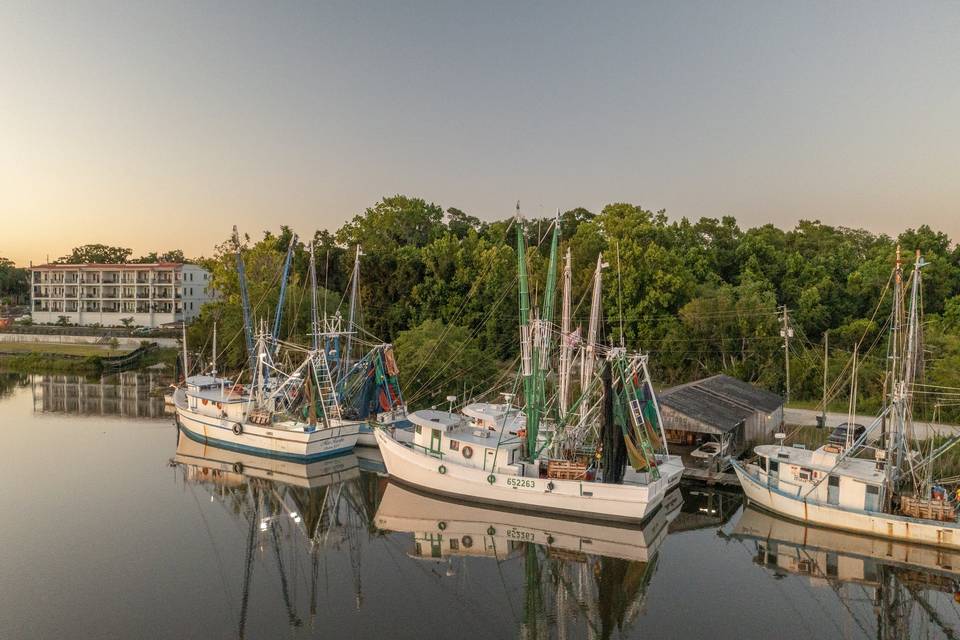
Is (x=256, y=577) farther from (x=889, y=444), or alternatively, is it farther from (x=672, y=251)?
(x=672, y=251)

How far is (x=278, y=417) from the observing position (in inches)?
1131

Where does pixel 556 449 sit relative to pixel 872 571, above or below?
above

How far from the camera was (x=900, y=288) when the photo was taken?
18.6 meters

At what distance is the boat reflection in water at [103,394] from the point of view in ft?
123

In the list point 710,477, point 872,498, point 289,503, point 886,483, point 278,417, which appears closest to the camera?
point 886,483

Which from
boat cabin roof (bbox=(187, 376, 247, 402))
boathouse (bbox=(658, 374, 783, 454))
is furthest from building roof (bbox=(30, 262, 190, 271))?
boathouse (bbox=(658, 374, 783, 454))

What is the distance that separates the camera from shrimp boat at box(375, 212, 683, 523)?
66.4ft

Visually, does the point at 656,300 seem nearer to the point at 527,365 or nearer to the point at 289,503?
the point at 527,365

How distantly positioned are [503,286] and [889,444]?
1218 inches

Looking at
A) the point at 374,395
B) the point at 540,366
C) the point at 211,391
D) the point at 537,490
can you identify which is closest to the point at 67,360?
the point at 211,391

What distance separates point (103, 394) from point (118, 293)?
38.3m

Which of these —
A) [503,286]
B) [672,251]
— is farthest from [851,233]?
[503,286]

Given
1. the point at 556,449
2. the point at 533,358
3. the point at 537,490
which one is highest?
the point at 533,358

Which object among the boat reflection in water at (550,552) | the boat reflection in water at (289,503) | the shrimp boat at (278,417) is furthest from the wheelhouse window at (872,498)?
the shrimp boat at (278,417)
